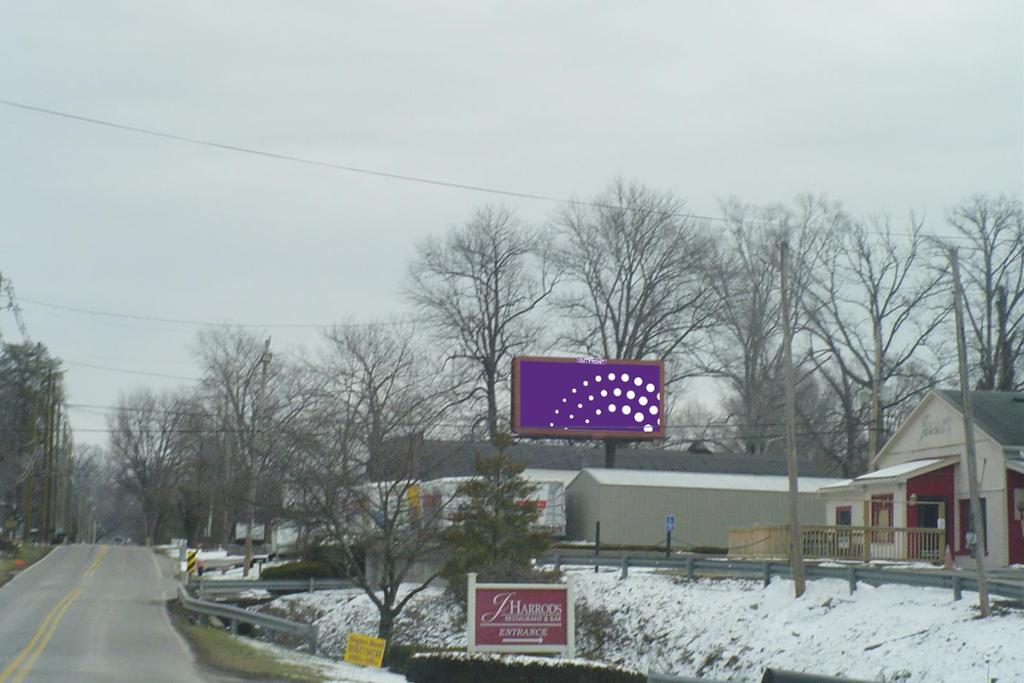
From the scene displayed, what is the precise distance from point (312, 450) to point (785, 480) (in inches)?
1036

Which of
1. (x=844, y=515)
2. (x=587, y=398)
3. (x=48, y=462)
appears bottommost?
(x=844, y=515)

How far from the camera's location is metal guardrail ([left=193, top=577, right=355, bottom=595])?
48562 mm

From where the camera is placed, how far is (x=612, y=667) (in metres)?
23.9

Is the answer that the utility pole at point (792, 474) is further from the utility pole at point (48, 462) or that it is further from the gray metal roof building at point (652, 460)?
the utility pole at point (48, 462)

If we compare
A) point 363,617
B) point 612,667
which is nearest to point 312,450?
point 363,617

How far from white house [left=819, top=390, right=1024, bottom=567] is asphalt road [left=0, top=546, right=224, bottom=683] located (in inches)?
896

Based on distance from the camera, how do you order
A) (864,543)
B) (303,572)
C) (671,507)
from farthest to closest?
(671,507) → (303,572) → (864,543)

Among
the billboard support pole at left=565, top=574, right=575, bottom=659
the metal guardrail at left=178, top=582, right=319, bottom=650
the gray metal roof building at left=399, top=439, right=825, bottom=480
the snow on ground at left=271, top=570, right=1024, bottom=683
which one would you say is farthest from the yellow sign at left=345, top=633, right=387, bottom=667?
the gray metal roof building at left=399, top=439, right=825, bottom=480

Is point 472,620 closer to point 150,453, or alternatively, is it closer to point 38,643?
point 38,643

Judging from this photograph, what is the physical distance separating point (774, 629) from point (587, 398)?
71.4 feet

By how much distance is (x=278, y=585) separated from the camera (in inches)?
1919

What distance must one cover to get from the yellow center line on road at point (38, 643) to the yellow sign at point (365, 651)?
6.98 metres

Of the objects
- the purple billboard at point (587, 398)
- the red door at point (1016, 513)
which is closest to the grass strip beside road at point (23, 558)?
the purple billboard at point (587, 398)

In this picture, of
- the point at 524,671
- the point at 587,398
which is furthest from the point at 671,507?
the point at 524,671
